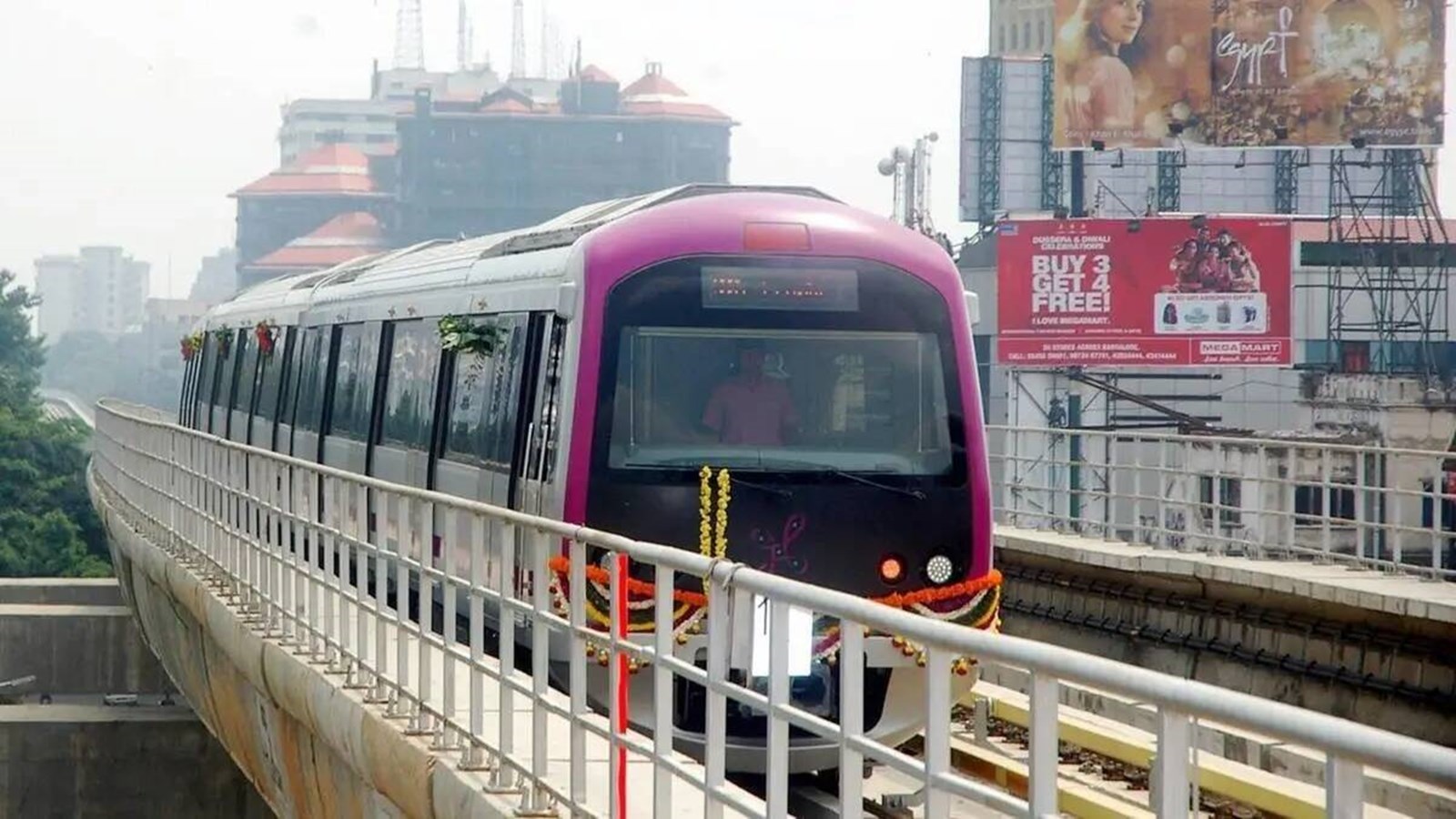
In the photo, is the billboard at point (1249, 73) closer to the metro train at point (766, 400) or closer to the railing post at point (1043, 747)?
the metro train at point (766, 400)

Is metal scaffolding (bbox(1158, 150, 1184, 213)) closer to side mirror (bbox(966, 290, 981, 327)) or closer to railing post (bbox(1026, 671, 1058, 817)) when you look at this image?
side mirror (bbox(966, 290, 981, 327))

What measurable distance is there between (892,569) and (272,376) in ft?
41.9

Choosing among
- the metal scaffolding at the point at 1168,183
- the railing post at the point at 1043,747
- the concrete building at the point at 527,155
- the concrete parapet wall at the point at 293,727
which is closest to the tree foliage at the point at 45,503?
the metal scaffolding at the point at 1168,183

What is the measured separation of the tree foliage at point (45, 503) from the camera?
71.8 m

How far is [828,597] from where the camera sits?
5.81 meters

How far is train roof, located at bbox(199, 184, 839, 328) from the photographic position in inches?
553

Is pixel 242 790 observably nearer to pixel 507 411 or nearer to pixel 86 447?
pixel 507 411

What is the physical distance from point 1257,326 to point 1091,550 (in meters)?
40.5

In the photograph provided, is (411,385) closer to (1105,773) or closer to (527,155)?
(1105,773)

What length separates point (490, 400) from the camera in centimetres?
1470

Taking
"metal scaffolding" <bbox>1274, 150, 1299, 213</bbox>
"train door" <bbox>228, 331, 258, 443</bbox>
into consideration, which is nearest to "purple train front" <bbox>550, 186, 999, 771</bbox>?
"train door" <bbox>228, 331, 258, 443</bbox>

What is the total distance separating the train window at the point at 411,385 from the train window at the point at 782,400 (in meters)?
3.57

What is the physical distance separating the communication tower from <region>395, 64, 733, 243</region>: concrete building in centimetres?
12763

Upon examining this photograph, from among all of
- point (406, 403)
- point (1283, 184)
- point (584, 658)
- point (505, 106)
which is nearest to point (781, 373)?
point (406, 403)
